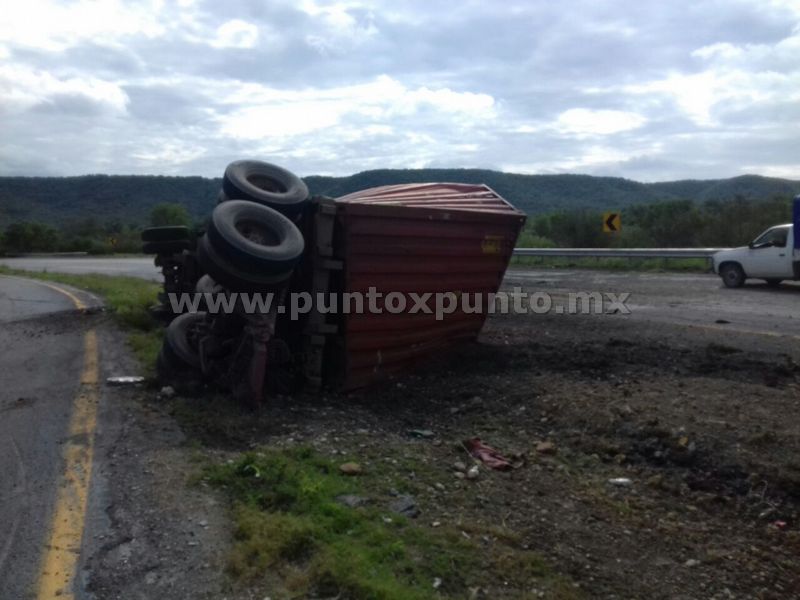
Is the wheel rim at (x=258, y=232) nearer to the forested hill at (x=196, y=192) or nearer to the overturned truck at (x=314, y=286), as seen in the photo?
the overturned truck at (x=314, y=286)

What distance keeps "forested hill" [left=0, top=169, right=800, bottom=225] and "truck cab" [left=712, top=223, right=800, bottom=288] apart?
1718 cm

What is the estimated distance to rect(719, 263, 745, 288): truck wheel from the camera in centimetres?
1966

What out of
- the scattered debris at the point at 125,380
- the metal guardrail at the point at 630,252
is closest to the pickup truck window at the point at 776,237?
the metal guardrail at the point at 630,252

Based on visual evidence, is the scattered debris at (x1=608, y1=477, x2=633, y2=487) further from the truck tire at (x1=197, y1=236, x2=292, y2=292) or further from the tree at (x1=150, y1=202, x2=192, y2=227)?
the tree at (x1=150, y1=202, x2=192, y2=227)

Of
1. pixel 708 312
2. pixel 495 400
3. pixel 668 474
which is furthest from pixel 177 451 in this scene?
pixel 708 312

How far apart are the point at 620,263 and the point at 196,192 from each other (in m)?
45.1

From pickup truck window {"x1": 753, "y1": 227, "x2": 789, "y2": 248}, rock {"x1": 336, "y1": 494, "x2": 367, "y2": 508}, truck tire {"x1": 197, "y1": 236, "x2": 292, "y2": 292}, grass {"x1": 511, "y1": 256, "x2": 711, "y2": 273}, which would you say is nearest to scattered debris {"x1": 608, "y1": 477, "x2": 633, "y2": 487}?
rock {"x1": 336, "y1": 494, "x2": 367, "y2": 508}

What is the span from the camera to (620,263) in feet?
86.1

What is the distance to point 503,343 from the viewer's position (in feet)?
33.0

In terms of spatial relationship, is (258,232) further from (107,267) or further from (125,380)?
(107,267)

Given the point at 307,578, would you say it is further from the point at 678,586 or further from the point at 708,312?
the point at 708,312

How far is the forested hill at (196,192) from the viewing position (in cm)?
5281

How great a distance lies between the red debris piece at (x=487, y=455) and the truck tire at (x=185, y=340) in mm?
2890

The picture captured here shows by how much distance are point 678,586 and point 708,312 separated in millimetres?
10699
